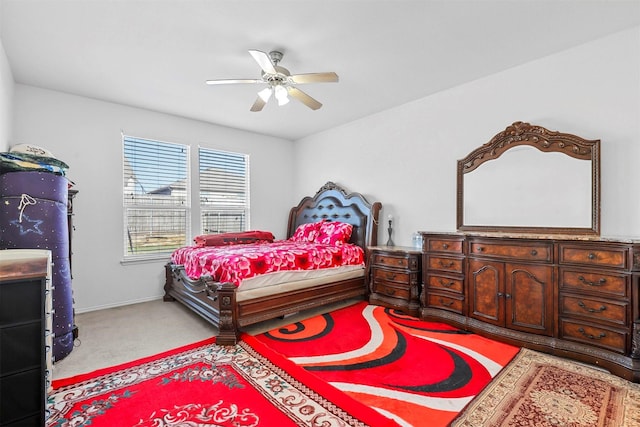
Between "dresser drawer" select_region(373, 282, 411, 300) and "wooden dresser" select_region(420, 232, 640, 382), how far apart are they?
34 centimetres

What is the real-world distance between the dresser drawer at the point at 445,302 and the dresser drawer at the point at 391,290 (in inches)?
11.1

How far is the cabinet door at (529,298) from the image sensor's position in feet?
7.95

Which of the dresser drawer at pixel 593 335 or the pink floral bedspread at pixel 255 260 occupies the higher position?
the pink floral bedspread at pixel 255 260

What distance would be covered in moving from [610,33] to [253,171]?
4.68 m

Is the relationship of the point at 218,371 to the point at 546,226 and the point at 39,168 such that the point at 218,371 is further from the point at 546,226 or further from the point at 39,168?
the point at 546,226

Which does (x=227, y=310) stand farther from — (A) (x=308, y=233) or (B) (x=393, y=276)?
(A) (x=308, y=233)

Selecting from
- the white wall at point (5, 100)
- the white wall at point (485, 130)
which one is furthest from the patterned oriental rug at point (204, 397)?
the white wall at point (485, 130)

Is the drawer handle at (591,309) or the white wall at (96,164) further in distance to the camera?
the white wall at (96,164)

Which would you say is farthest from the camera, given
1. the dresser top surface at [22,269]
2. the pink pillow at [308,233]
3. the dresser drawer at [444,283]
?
the pink pillow at [308,233]

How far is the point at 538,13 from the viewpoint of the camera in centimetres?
220

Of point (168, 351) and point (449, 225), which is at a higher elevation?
point (449, 225)

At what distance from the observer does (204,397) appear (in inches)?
74.2

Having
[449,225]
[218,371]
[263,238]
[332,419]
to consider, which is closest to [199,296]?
[218,371]

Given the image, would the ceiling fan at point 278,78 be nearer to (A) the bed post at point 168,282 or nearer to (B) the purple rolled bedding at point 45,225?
(B) the purple rolled bedding at point 45,225
